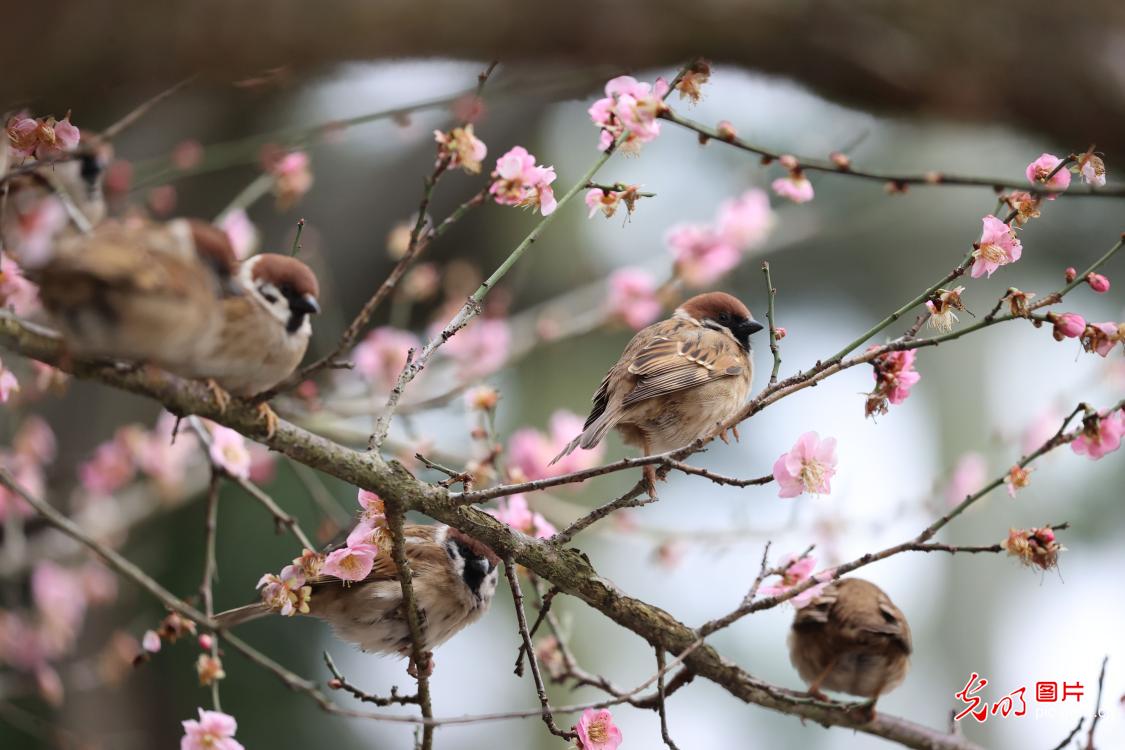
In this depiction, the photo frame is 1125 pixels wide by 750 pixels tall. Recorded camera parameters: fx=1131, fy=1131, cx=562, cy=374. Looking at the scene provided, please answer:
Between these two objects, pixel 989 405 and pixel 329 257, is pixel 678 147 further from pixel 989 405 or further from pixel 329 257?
pixel 989 405

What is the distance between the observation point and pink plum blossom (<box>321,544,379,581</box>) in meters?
1.88

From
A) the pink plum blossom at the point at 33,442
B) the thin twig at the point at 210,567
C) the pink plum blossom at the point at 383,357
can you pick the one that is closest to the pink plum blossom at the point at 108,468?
the pink plum blossom at the point at 33,442

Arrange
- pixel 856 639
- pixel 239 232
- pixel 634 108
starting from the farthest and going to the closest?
pixel 239 232, pixel 856 639, pixel 634 108

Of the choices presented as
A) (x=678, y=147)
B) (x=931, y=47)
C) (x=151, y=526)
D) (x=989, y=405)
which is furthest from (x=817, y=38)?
(x=989, y=405)

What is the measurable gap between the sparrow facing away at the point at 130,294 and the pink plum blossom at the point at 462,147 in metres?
0.47

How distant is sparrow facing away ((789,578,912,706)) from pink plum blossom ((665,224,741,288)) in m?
1.19

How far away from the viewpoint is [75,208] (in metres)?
2.33

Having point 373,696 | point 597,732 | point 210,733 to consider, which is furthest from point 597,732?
point 210,733

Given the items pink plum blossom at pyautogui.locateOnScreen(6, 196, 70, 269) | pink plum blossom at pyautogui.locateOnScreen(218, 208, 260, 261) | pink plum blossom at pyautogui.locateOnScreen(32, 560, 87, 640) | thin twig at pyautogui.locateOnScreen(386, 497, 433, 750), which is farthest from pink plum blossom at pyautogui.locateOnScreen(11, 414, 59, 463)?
thin twig at pyautogui.locateOnScreen(386, 497, 433, 750)

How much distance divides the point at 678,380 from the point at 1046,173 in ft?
2.92

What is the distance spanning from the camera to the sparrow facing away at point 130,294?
4.33ft

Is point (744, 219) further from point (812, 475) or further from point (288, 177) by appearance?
point (812, 475)

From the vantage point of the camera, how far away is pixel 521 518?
2301 mm

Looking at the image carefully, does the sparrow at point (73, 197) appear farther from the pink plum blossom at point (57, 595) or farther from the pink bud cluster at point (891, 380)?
the pink plum blossom at point (57, 595)
